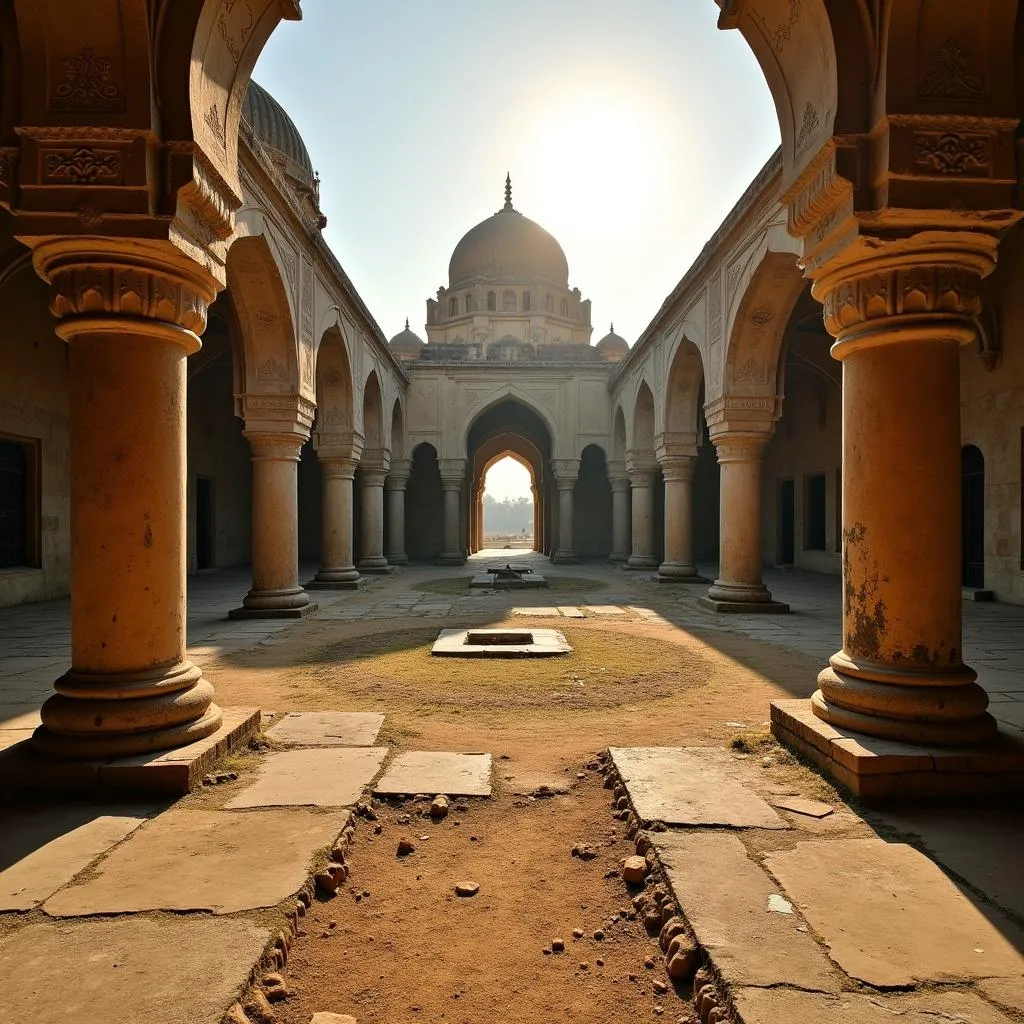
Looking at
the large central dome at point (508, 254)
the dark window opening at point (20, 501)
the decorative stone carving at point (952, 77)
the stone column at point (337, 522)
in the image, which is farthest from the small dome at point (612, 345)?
Result: the decorative stone carving at point (952, 77)

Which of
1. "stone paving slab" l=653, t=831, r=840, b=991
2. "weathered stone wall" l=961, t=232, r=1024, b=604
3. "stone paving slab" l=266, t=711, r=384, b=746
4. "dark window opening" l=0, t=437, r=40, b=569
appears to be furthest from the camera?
"dark window opening" l=0, t=437, r=40, b=569

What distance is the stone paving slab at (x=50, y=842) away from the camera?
231 centimetres

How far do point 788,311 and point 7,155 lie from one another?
8865 millimetres

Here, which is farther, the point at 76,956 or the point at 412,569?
the point at 412,569

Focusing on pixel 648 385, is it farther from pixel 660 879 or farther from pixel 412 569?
pixel 660 879

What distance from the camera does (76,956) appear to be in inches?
76.7

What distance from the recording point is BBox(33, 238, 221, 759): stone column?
3.35m

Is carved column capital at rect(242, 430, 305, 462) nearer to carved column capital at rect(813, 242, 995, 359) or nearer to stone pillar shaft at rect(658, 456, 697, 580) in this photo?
stone pillar shaft at rect(658, 456, 697, 580)

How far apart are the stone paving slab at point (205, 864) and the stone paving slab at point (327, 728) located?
3.24 ft

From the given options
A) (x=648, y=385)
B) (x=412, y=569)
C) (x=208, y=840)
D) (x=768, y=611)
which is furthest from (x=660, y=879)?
(x=412, y=569)

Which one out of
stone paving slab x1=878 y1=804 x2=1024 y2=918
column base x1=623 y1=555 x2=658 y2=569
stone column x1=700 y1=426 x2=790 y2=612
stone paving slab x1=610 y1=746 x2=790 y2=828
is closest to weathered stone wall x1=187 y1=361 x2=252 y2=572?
column base x1=623 y1=555 x2=658 y2=569

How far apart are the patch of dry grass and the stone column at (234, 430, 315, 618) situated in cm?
249

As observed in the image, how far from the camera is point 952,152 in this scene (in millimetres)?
3256

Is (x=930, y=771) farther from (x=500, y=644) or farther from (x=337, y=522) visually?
(x=337, y=522)
